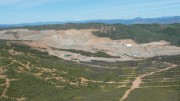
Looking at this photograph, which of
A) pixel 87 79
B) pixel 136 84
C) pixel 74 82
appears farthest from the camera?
pixel 87 79

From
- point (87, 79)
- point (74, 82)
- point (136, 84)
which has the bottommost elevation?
Result: point (136, 84)

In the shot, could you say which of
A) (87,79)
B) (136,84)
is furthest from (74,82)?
(136,84)

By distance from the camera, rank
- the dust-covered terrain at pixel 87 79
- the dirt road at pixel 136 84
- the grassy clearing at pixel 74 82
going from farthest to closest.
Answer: the dirt road at pixel 136 84 < the dust-covered terrain at pixel 87 79 < the grassy clearing at pixel 74 82

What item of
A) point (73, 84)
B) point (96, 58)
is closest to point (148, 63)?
point (96, 58)

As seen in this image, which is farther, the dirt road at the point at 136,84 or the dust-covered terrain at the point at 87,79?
the dirt road at the point at 136,84

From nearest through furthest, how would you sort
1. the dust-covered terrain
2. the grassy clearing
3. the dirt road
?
1. the grassy clearing
2. the dust-covered terrain
3. the dirt road

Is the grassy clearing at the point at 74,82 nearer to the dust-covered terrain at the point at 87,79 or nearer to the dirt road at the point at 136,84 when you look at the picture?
the dust-covered terrain at the point at 87,79

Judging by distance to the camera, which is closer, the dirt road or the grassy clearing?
the grassy clearing

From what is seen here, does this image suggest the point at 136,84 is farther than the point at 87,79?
No

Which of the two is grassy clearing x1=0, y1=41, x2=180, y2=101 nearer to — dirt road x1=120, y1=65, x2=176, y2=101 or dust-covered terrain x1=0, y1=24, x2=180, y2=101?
dust-covered terrain x1=0, y1=24, x2=180, y2=101

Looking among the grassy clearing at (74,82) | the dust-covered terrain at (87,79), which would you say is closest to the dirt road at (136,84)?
the dust-covered terrain at (87,79)

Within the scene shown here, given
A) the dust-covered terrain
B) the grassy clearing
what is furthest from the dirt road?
the grassy clearing

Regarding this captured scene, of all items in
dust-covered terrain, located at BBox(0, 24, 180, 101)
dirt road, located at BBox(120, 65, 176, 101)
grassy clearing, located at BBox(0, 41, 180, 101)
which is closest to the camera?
grassy clearing, located at BBox(0, 41, 180, 101)

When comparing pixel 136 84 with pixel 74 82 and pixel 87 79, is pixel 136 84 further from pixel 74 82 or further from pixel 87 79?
pixel 74 82
